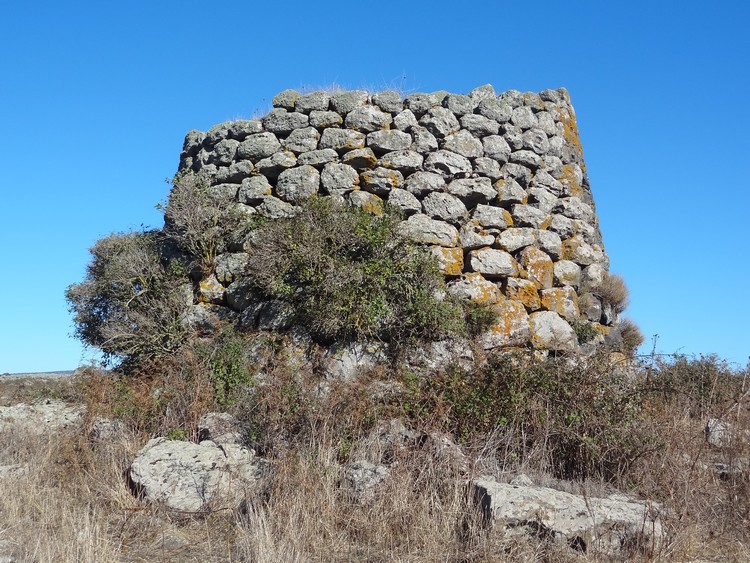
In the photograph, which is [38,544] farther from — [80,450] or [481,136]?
[481,136]

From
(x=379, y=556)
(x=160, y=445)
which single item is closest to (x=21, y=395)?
(x=160, y=445)

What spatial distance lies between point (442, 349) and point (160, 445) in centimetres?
348

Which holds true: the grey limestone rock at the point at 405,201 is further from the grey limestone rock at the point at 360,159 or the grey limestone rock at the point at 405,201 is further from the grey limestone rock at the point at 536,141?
the grey limestone rock at the point at 536,141

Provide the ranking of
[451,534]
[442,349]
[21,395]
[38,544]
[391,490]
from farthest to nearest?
[21,395]
[442,349]
[391,490]
[451,534]
[38,544]

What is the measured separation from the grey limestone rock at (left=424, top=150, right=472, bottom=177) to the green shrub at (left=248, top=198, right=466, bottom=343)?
126 centimetres

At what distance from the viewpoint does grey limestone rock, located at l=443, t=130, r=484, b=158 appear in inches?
388

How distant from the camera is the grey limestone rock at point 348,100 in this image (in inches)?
396

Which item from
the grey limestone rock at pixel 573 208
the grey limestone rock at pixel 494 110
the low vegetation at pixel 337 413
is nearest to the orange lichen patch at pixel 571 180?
the grey limestone rock at pixel 573 208

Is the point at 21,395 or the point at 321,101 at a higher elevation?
the point at 321,101

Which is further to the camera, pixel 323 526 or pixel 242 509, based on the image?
pixel 242 509

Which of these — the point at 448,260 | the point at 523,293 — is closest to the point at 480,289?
the point at 448,260

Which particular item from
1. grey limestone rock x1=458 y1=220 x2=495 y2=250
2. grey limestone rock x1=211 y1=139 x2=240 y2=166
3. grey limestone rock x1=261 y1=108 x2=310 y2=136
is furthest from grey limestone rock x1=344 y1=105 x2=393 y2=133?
grey limestone rock x1=458 y1=220 x2=495 y2=250

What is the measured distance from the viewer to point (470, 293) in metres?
8.94

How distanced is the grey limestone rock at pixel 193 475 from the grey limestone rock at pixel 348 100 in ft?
17.8
